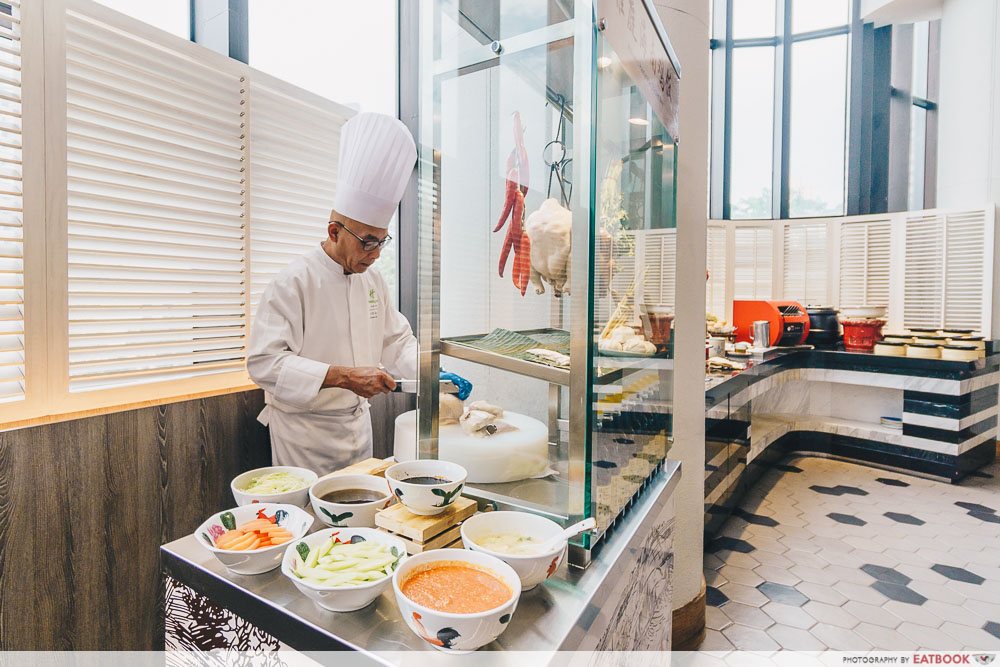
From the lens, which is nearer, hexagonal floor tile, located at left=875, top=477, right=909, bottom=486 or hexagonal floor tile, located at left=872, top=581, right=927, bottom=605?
hexagonal floor tile, located at left=872, top=581, right=927, bottom=605

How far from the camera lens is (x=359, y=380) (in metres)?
2.07

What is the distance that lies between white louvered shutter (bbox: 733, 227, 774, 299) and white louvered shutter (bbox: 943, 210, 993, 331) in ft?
5.25

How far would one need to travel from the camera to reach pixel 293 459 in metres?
2.34

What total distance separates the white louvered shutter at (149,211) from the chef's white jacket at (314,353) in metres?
0.37

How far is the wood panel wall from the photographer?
178 centimetres

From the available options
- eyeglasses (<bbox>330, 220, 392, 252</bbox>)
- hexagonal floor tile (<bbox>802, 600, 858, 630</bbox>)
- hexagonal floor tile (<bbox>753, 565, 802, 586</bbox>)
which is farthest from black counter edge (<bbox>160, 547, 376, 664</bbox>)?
hexagonal floor tile (<bbox>753, 565, 802, 586</bbox>)

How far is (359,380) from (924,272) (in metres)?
5.96

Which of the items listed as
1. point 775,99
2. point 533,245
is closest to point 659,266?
point 533,245

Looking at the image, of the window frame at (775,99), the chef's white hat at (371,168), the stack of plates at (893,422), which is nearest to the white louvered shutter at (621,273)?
the chef's white hat at (371,168)

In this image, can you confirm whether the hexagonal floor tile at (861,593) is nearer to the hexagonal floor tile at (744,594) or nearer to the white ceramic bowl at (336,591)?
the hexagonal floor tile at (744,594)

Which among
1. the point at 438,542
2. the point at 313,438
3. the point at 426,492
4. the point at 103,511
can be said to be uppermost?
the point at 426,492

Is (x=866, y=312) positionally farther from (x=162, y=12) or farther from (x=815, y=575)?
(x=162, y=12)

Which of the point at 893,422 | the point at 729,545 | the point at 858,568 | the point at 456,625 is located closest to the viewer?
the point at 456,625

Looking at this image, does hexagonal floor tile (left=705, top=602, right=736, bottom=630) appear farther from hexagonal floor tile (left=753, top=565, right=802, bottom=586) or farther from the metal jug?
the metal jug
